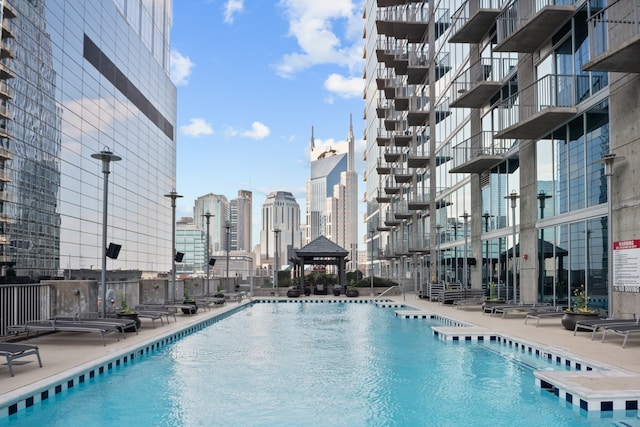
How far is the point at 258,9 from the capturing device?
111 ft

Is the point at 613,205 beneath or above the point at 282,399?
above

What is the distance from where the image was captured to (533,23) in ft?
59.1

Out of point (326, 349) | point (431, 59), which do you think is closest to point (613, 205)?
point (326, 349)

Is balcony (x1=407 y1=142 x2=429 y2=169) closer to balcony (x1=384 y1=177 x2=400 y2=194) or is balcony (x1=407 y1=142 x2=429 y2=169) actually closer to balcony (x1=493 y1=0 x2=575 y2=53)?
balcony (x1=384 y1=177 x2=400 y2=194)

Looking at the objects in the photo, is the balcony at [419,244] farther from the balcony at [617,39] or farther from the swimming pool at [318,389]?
the swimming pool at [318,389]

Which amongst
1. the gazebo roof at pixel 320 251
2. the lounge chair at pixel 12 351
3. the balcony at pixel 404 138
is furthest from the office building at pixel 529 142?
the lounge chair at pixel 12 351

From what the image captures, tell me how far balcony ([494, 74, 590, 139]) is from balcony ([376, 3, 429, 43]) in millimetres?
17780

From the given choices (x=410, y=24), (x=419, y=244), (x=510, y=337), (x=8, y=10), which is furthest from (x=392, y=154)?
(x=510, y=337)

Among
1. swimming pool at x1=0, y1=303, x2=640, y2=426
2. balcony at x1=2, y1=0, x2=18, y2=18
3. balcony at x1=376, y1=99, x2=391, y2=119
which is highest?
balcony at x1=2, y1=0, x2=18, y2=18

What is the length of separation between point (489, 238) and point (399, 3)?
22702 millimetres

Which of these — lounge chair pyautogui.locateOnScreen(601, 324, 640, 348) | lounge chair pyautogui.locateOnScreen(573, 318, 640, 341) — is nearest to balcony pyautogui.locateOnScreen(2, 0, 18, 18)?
lounge chair pyautogui.locateOnScreen(573, 318, 640, 341)

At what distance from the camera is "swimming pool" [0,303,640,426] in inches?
305

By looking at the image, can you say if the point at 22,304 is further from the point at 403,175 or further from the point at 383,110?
the point at 383,110

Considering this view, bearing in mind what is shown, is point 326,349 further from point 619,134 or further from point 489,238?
point 489,238
